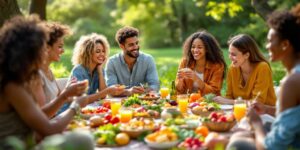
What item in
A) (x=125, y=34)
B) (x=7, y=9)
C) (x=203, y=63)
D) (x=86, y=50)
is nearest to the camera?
(x=86, y=50)

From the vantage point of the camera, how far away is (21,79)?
3.36 meters

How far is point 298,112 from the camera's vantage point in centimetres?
326

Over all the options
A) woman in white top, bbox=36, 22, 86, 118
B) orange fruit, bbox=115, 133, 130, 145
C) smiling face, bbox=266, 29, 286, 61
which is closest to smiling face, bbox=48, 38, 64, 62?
woman in white top, bbox=36, 22, 86, 118

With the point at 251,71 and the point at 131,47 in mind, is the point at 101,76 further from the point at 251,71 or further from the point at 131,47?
the point at 251,71

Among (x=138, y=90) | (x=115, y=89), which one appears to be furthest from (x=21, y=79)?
(x=138, y=90)

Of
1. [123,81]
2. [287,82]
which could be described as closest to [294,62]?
[287,82]

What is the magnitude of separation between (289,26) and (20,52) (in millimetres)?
1928

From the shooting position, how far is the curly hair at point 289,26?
3.46 m

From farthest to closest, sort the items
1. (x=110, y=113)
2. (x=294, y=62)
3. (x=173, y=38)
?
(x=173, y=38) → (x=110, y=113) → (x=294, y=62)

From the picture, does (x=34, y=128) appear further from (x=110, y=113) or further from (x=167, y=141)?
(x=110, y=113)

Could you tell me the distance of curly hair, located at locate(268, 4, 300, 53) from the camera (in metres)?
3.46

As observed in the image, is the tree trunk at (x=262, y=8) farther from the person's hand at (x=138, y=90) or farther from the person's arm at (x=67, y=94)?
the person's arm at (x=67, y=94)

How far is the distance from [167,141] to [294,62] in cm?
108

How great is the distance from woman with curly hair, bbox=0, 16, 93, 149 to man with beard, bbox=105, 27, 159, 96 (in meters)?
3.10
